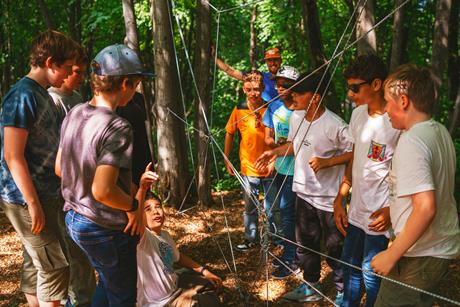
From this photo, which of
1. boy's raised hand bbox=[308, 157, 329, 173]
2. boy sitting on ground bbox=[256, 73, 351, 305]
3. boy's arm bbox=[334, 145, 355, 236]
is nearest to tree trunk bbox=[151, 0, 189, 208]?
boy sitting on ground bbox=[256, 73, 351, 305]

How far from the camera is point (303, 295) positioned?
10.7 feet

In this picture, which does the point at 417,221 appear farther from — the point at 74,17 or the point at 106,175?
the point at 74,17

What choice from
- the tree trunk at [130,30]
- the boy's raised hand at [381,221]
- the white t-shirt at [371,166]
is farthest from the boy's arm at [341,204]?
the tree trunk at [130,30]

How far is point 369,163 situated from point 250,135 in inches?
68.8

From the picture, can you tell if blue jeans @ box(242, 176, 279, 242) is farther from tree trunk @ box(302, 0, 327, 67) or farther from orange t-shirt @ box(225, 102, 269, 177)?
tree trunk @ box(302, 0, 327, 67)

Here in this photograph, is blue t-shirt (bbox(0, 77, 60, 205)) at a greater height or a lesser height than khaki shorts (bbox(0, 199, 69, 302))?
greater

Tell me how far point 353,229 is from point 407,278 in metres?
0.85

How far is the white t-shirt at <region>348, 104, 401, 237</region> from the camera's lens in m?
2.46

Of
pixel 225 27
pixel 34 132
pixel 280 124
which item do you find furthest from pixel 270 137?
pixel 225 27

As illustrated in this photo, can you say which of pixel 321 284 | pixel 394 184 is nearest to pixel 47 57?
pixel 394 184

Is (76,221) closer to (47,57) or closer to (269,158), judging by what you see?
(47,57)

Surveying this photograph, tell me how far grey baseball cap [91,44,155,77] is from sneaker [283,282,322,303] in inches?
83.1

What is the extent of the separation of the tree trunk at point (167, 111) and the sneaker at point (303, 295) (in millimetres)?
2459

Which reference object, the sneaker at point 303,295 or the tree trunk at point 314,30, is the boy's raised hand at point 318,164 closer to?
the sneaker at point 303,295
